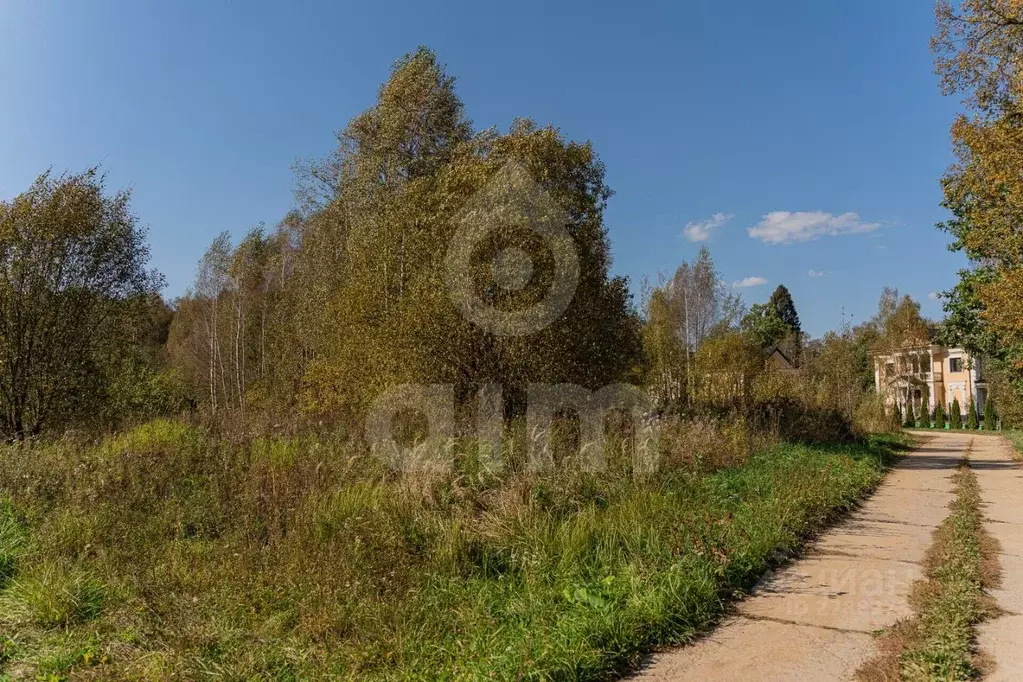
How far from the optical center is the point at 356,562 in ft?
16.1

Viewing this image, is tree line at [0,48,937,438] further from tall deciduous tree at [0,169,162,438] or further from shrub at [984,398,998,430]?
shrub at [984,398,998,430]

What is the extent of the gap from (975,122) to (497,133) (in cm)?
890

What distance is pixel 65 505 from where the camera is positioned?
21.9ft

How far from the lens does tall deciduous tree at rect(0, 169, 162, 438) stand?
36.4 ft

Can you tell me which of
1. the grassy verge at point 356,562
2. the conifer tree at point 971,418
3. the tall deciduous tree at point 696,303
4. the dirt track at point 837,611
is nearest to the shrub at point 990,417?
the conifer tree at point 971,418

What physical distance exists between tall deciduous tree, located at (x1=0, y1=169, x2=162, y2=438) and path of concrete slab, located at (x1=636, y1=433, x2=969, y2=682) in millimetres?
11842

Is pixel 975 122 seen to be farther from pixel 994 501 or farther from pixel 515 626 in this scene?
pixel 515 626

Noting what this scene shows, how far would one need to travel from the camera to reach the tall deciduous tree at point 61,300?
11102 millimetres

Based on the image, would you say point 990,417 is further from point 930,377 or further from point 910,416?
point 930,377

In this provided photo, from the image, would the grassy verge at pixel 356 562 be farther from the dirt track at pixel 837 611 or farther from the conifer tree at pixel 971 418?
the conifer tree at pixel 971 418

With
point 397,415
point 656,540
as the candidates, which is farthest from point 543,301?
point 656,540

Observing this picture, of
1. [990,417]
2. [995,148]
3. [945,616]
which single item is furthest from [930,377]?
[945,616]

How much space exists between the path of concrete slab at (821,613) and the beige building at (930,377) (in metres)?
→ 31.8

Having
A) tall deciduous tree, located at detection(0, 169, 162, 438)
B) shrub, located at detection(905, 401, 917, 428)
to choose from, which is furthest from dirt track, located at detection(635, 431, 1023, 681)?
shrub, located at detection(905, 401, 917, 428)
